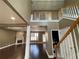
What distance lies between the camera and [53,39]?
664 cm

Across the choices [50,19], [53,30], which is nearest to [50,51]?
[53,30]

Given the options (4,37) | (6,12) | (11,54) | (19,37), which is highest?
(6,12)

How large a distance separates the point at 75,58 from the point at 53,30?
199 inches

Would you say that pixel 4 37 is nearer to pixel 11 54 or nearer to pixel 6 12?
pixel 11 54

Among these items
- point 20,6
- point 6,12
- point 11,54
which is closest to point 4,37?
point 11,54

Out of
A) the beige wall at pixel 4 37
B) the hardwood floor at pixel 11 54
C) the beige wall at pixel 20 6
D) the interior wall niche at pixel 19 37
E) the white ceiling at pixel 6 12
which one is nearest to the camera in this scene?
the beige wall at pixel 20 6

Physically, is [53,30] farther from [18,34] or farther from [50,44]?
[18,34]

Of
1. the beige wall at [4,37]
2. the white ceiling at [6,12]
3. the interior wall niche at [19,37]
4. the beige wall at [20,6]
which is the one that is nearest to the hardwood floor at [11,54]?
the beige wall at [4,37]

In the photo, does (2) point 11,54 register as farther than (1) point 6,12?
Yes

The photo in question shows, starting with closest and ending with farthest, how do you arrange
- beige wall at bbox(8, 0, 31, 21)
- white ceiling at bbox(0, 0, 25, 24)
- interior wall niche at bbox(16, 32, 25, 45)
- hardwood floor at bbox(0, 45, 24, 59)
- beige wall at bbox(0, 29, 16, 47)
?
1. beige wall at bbox(8, 0, 31, 21)
2. white ceiling at bbox(0, 0, 25, 24)
3. hardwood floor at bbox(0, 45, 24, 59)
4. beige wall at bbox(0, 29, 16, 47)
5. interior wall niche at bbox(16, 32, 25, 45)

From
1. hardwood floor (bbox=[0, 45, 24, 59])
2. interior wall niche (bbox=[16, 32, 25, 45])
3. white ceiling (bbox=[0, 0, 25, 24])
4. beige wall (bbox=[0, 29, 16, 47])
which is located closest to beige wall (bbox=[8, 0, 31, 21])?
white ceiling (bbox=[0, 0, 25, 24])

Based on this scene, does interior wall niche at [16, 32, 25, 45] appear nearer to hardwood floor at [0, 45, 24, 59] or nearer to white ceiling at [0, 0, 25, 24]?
hardwood floor at [0, 45, 24, 59]

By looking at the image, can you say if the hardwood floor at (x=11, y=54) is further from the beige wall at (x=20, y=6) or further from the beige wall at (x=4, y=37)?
the beige wall at (x=20, y=6)

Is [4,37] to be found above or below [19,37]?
above
